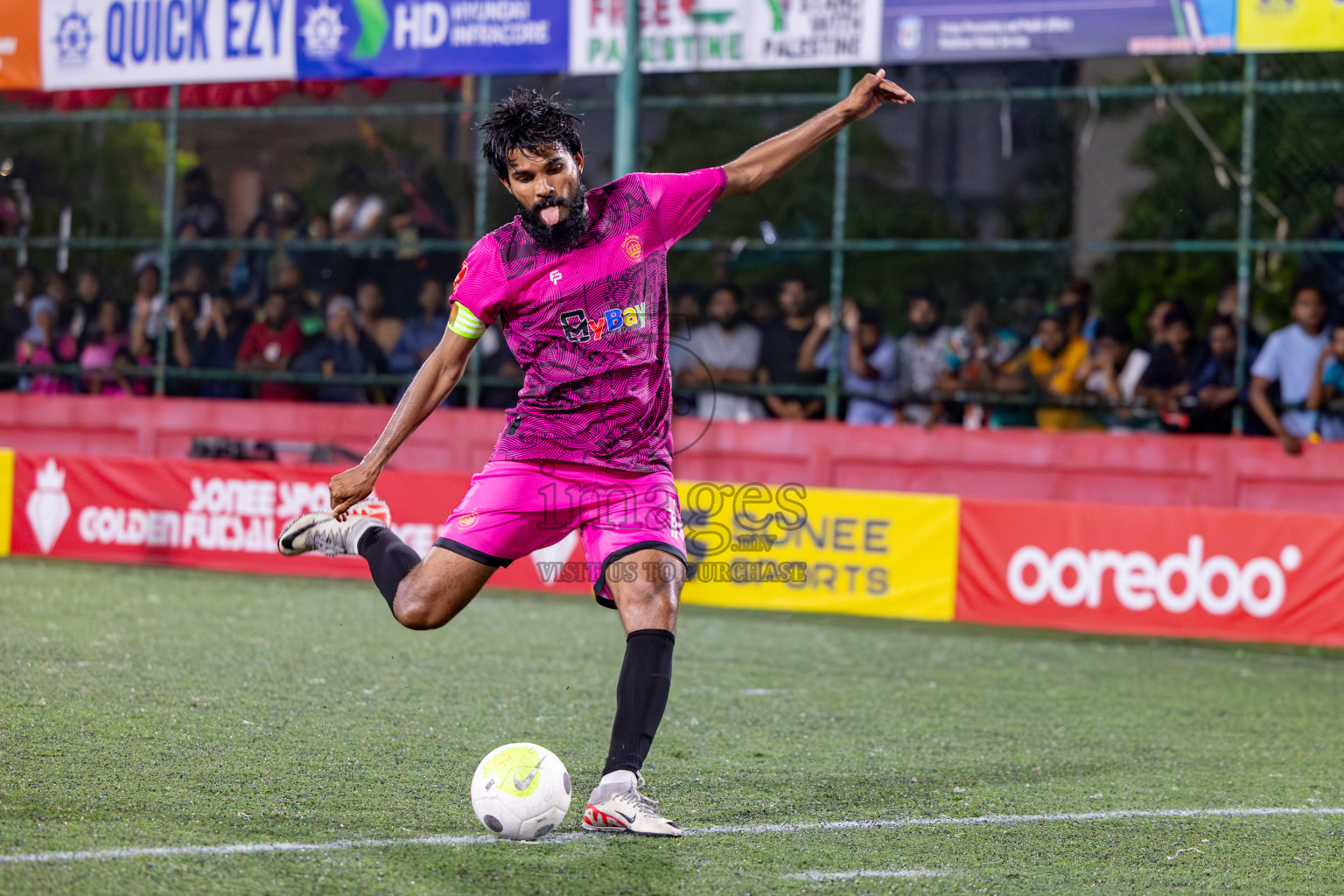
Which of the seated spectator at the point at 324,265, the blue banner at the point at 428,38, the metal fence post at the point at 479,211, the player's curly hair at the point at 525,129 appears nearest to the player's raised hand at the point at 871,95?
the player's curly hair at the point at 525,129

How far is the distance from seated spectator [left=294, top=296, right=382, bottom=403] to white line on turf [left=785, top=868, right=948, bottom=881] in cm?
1111

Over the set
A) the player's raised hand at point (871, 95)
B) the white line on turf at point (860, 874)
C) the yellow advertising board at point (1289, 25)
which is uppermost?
the yellow advertising board at point (1289, 25)

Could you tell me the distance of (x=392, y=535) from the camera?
5.58 m

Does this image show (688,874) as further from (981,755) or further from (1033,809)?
(981,755)

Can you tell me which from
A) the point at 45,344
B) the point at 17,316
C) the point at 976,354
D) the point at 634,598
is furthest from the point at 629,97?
the point at 634,598

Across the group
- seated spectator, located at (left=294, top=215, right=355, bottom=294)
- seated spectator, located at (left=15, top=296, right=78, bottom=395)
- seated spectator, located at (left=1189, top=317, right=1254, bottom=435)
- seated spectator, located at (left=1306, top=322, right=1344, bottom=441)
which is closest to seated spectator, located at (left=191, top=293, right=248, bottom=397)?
seated spectator, located at (left=294, top=215, right=355, bottom=294)

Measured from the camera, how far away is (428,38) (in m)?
14.7

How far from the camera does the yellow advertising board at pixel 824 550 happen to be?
11023 mm

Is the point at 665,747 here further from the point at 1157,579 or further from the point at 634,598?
the point at 1157,579

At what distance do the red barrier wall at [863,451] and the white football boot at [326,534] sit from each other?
7.36 meters

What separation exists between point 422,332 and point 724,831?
34.0ft

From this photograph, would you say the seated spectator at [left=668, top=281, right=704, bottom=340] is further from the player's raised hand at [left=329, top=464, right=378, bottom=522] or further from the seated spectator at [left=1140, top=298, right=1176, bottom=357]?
the player's raised hand at [left=329, top=464, right=378, bottom=522]

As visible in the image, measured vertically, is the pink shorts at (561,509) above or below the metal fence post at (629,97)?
below

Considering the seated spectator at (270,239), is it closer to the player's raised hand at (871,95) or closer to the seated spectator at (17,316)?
the seated spectator at (17,316)
